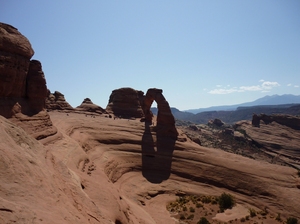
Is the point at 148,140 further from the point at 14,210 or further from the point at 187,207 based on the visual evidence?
the point at 14,210

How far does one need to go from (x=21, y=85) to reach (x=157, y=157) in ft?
64.6

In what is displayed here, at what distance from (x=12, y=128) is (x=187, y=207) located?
19.3 m

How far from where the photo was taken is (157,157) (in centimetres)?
3125

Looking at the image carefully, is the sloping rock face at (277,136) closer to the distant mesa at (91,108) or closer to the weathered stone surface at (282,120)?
the weathered stone surface at (282,120)

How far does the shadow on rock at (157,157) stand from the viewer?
95.3 ft

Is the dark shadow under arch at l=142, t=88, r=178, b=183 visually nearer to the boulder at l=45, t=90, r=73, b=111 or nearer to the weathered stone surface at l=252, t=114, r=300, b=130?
the boulder at l=45, t=90, r=73, b=111

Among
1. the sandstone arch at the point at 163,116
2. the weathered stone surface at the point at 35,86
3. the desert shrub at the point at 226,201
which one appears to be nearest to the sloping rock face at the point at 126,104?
the sandstone arch at the point at 163,116

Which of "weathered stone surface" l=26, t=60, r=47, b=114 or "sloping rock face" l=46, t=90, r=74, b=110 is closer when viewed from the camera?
"weathered stone surface" l=26, t=60, r=47, b=114

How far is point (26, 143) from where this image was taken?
10.8 meters

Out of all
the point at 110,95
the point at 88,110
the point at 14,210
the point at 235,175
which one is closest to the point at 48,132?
the point at 14,210

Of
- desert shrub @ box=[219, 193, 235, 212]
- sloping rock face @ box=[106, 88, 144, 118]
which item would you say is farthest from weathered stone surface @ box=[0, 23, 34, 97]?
sloping rock face @ box=[106, 88, 144, 118]

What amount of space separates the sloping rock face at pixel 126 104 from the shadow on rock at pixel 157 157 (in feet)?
78.4

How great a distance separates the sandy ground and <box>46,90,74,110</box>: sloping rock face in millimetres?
21771

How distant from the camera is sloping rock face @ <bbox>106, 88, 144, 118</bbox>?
58.5m
